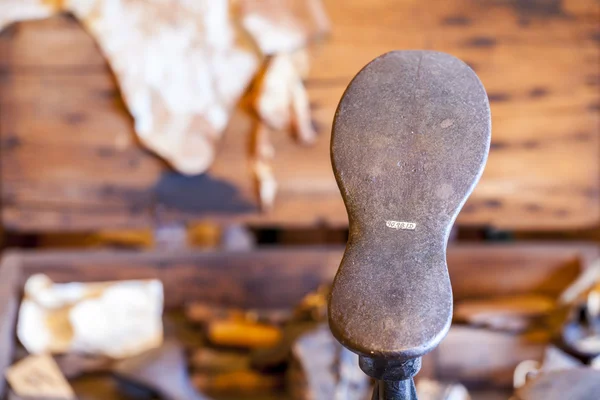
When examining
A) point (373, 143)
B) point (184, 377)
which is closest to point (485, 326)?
point (184, 377)

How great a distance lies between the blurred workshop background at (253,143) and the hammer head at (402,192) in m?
0.87

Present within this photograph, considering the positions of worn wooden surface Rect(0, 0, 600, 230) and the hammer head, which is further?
worn wooden surface Rect(0, 0, 600, 230)

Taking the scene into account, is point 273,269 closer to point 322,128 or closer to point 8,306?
point 322,128

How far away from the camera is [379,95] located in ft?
1.87

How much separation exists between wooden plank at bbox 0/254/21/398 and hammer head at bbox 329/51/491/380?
1134 mm

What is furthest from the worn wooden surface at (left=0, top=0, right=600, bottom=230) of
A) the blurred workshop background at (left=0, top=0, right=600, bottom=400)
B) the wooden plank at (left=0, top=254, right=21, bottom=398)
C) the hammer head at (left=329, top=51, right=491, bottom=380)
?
the hammer head at (left=329, top=51, right=491, bottom=380)

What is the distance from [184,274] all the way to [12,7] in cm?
84

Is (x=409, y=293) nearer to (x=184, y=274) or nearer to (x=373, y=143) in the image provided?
(x=373, y=143)

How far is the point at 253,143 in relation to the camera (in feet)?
4.89

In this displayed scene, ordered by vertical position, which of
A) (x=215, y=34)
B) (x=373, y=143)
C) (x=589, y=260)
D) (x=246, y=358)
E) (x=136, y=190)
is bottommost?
(x=246, y=358)

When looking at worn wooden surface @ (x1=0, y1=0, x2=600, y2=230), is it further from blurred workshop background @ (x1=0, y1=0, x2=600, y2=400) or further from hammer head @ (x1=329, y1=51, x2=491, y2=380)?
hammer head @ (x1=329, y1=51, x2=491, y2=380)

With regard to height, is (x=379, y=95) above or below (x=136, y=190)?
above

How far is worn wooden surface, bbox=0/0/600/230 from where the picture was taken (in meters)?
1.45

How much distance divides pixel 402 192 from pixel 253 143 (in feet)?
3.26
